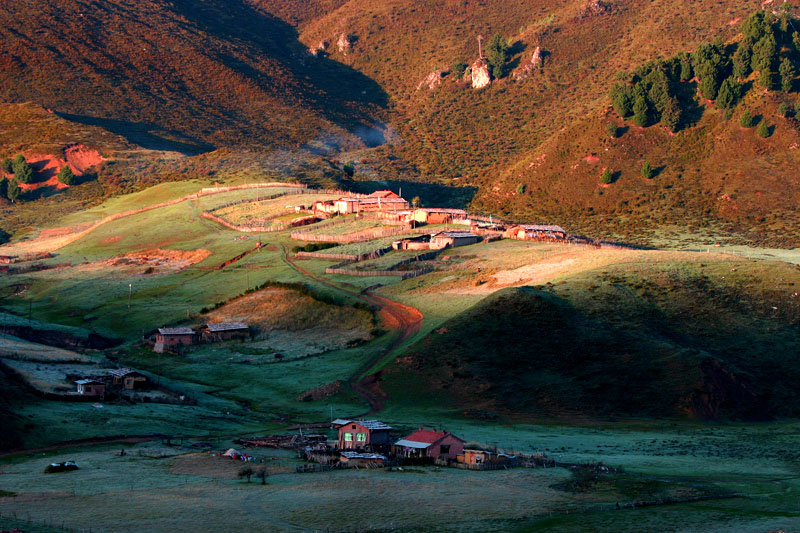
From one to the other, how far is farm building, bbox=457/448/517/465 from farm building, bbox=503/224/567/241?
2769 inches

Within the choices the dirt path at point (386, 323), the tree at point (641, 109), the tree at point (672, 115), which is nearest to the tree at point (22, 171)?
the dirt path at point (386, 323)

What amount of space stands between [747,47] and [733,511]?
475ft

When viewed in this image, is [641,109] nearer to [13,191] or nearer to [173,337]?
[173,337]

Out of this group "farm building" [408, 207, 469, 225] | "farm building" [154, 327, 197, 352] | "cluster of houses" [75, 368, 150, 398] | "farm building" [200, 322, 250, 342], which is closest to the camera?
"cluster of houses" [75, 368, 150, 398]

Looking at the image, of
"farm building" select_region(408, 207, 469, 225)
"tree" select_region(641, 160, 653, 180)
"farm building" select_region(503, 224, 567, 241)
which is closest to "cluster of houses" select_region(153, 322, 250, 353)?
"farm building" select_region(503, 224, 567, 241)

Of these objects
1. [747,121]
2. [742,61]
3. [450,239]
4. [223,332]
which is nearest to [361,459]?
[223,332]

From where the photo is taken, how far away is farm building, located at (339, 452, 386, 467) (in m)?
51.9

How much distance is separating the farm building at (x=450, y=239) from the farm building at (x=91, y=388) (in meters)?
57.3

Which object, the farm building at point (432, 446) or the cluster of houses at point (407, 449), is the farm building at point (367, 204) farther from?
the farm building at point (432, 446)

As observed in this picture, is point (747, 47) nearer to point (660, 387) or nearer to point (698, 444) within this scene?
point (660, 387)

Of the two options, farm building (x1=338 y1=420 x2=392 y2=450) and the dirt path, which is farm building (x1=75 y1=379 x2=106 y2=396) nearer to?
the dirt path

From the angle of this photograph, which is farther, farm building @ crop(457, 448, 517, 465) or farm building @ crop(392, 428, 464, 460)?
farm building @ crop(392, 428, 464, 460)

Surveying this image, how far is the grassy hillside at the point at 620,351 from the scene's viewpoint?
231 feet

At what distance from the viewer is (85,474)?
47875mm
